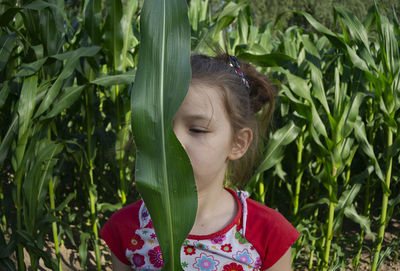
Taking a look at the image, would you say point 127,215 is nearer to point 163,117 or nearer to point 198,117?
point 198,117

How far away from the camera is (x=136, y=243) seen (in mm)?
1081

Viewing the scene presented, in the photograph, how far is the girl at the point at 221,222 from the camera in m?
1.00

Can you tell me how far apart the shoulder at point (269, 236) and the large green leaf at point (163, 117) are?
535 millimetres

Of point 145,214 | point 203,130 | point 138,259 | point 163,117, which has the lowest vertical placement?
point 138,259

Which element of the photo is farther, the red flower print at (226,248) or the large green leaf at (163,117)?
the red flower print at (226,248)

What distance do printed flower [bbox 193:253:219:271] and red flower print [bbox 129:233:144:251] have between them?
6.2 inches

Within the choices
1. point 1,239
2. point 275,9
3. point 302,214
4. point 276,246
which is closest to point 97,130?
point 1,239

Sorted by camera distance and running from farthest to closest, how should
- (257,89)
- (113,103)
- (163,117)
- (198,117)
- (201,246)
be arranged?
(113,103), (257,89), (201,246), (198,117), (163,117)

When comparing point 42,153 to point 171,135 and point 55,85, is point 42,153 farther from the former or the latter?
point 171,135

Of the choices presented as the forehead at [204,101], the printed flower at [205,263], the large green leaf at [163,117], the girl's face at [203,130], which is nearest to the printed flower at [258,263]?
the printed flower at [205,263]

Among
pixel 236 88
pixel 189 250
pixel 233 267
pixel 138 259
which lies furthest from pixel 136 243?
pixel 236 88

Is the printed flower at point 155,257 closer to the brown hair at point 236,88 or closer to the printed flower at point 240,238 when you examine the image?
the printed flower at point 240,238

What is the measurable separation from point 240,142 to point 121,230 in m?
0.41

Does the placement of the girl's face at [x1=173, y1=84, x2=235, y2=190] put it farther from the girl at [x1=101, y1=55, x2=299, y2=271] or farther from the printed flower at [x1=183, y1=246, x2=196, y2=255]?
the printed flower at [x1=183, y1=246, x2=196, y2=255]
